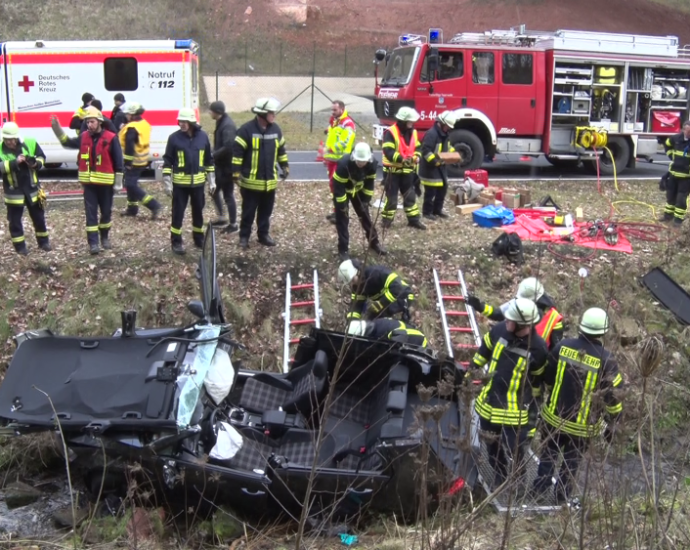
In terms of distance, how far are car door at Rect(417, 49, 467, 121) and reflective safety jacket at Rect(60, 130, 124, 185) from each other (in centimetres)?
669

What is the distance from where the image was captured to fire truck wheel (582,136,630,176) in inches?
581

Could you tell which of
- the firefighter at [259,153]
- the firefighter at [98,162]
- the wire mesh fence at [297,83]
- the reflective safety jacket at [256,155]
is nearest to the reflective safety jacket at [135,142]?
the firefighter at [98,162]

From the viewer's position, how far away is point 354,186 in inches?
346

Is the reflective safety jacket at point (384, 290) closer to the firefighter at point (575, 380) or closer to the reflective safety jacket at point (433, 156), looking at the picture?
the firefighter at point (575, 380)

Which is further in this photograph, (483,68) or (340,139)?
(483,68)

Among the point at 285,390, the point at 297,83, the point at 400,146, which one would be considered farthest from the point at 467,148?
the point at 297,83

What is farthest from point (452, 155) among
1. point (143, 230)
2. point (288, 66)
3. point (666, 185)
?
point (288, 66)

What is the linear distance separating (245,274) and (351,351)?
10.4 feet

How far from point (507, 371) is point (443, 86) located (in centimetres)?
920

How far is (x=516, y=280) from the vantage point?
941cm

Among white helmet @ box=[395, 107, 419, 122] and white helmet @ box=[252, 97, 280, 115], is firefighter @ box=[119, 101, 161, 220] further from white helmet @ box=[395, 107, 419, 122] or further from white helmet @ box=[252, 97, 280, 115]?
white helmet @ box=[395, 107, 419, 122]

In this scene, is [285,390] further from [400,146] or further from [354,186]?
[400,146]

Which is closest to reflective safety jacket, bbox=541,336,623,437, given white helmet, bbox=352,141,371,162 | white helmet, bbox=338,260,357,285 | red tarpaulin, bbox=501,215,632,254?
white helmet, bbox=338,260,357,285

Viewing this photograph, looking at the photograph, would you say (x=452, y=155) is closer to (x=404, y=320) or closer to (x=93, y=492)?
(x=404, y=320)
